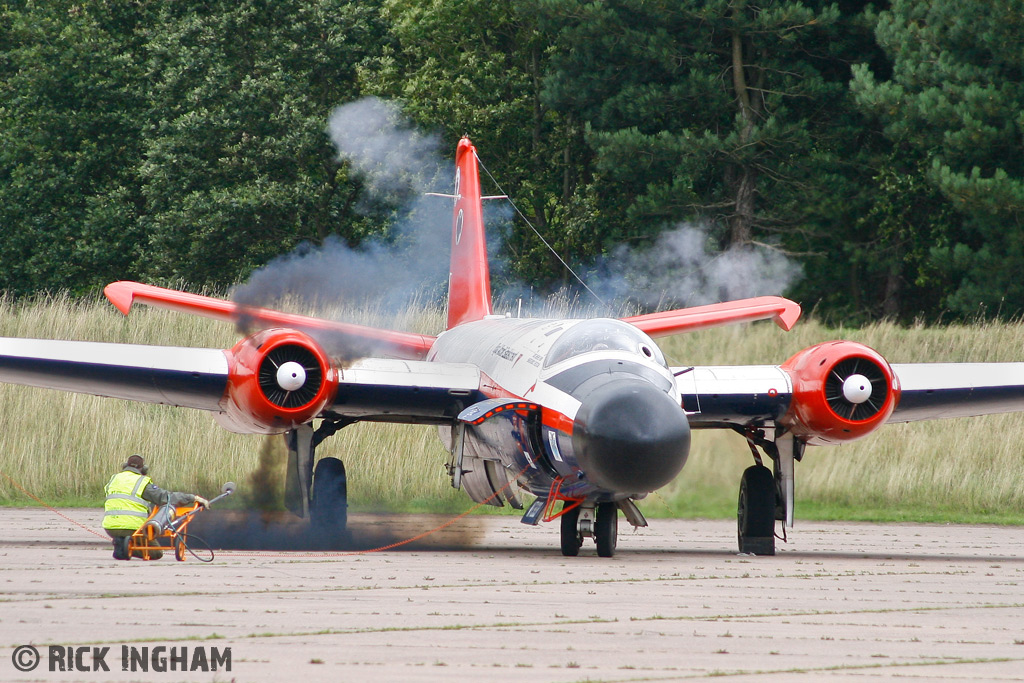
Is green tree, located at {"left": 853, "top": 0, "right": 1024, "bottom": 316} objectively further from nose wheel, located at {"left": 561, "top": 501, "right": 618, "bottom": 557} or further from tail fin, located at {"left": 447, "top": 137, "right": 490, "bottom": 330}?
nose wheel, located at {"left": 561, "top": 501, "right": 618, "bottom": 557}

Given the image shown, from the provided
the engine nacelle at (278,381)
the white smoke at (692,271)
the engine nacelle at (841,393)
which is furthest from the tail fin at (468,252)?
the white smoke at (692,271)

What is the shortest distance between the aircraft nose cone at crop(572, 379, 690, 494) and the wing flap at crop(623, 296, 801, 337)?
4980 millimetres

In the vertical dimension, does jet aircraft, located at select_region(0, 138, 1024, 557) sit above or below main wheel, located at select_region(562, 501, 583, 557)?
above

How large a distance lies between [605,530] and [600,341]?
2102mm

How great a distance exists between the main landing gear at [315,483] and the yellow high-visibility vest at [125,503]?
2.50 meters

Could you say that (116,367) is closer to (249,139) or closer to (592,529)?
(592,529)

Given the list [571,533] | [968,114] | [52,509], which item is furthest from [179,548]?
[968,114]

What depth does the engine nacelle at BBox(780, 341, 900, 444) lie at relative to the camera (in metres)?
13.6

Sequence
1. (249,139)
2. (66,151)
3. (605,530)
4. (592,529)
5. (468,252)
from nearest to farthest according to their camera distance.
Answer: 1. (605,530)
2. (592,529)
3. (468,252)
4. (249,139)
5. (66,151)

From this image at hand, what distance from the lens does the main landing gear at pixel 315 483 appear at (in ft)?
47.8

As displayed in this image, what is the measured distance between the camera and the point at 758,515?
46.2 ft

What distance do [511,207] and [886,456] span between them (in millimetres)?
19039

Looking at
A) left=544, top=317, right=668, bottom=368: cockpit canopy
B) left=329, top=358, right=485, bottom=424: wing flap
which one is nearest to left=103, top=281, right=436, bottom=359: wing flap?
left=329, top=358, right=485, bottom=424: wing flap

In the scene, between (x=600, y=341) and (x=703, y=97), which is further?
(x=703, y=97)
